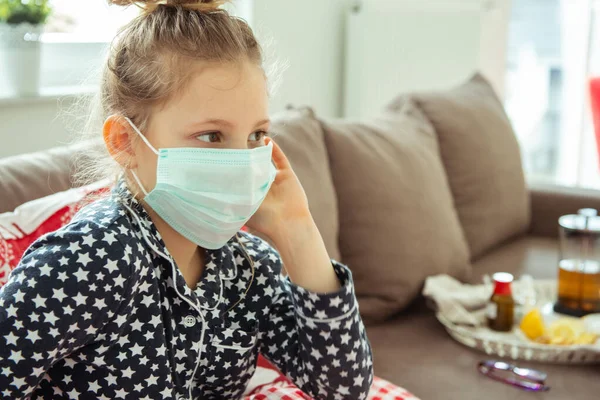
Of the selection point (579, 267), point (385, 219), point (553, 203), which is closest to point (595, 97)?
point (553, 203)

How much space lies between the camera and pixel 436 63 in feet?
10.4

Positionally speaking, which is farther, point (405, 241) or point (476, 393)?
point (405, 241)

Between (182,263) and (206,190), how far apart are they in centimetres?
12

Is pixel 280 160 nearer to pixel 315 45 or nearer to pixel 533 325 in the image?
pixel 533 325

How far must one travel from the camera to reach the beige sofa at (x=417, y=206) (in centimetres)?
153

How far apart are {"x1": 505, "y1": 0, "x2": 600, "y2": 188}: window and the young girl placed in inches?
111

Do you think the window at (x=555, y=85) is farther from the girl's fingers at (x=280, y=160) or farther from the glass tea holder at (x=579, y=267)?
the girl's fingers at (x=280, y=160)

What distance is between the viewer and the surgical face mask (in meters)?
1.02

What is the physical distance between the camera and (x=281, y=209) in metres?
1.20

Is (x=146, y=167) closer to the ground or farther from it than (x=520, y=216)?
farther from it

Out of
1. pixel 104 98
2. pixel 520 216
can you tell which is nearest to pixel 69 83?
pixel 104 98

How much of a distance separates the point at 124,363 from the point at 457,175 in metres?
1.47

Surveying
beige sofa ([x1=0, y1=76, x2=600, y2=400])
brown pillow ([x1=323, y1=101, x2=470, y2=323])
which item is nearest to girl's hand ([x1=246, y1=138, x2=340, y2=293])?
beige sofa ([x1=0, y1=76, x2=600, y2=400])

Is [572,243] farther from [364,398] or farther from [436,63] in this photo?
[436,63]
